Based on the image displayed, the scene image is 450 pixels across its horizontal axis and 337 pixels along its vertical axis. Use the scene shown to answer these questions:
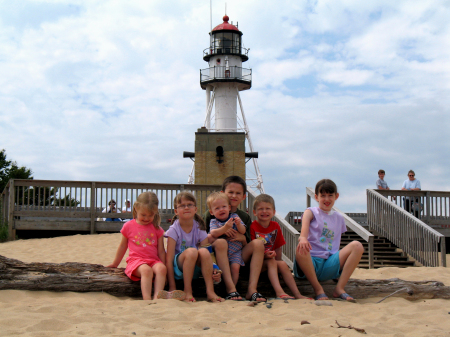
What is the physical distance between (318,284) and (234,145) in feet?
43.8

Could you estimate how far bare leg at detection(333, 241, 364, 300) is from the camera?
16.5 feet

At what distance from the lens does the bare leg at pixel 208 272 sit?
480 centimetres

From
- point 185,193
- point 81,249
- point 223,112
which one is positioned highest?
point 223,112

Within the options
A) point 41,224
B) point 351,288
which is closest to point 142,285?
point 351,288

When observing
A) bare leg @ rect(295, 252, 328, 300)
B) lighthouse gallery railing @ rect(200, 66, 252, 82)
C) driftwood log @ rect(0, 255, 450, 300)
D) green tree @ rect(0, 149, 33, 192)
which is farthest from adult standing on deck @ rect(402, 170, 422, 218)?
green tree @ rect(0, 149, 33, 192)

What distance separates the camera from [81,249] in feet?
33.0

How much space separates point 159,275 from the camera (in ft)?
16.0

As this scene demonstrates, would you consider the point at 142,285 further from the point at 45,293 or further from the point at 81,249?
the point at 81,249

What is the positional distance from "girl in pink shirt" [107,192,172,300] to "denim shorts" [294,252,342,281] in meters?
1.61

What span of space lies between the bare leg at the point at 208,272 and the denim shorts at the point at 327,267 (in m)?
1.08

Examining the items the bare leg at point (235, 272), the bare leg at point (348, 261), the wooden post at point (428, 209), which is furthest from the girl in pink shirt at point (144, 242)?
the wooden post at point (428, 209)

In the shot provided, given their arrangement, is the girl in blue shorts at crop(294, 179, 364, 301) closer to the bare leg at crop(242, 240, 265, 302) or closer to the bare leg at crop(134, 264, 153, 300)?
the bare leg at crop(242, 240, 265, 302)

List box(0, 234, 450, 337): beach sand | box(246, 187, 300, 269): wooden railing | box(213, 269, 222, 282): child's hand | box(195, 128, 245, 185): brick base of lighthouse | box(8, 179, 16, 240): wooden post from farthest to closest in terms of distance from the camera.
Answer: box(195, 128, 245, 185): brick base of lighthouse → box(8, 179, 16, 240): wooden post → box(246, 187, 300, 269): wooden railing → box(213, 269, 222, 282): child's hand → box(0, 234, 450, 337): beach sand

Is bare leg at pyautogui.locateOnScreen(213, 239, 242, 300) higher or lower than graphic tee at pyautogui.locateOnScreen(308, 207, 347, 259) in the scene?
lower
